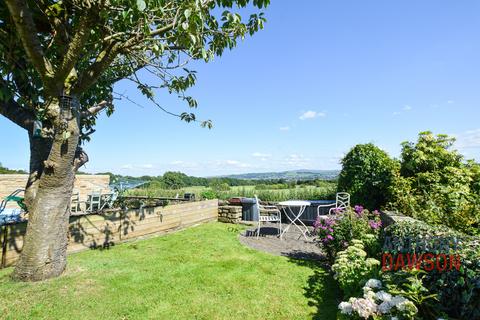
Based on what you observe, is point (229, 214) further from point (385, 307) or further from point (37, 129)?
point (385, 307)

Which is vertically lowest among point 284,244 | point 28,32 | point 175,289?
point 284,244

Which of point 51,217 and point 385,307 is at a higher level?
point 51,217

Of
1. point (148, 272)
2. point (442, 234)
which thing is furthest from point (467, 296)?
point (148, 272)

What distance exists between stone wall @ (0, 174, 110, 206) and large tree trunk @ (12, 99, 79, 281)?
4.97 m

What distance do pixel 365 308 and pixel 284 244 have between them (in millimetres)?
4098

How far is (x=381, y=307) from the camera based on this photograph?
226cm

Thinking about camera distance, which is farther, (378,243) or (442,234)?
(378,243)

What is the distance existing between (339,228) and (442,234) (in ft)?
6.38

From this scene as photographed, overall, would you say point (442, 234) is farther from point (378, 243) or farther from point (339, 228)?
point (339, 228)

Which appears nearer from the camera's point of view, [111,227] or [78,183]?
[111,227]

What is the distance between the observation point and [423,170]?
Result: 6.86 meters

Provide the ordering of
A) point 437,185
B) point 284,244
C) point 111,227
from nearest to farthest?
point 111,227 → point 437,185 → point 284,244

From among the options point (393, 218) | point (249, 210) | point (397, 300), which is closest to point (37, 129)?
point (397, 300)

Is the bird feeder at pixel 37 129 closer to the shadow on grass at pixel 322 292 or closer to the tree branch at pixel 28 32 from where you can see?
the tree branch at pixel 28 32
